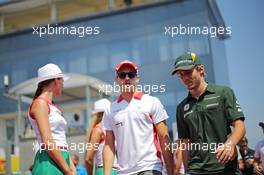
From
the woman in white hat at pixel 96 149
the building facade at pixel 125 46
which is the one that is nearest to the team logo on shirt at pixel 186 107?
the woman in white hat at pixel 96 149

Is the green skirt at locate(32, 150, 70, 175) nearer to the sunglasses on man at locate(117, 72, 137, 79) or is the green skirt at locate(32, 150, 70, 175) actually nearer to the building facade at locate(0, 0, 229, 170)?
the sunglasses on man at locate(117, 72, 137, 79)

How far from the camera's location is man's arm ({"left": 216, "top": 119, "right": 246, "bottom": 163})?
8.39ft

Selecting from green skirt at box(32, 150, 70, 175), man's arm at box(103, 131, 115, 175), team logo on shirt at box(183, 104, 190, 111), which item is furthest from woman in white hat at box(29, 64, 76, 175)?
team logo on shirt at box(183, 104, 190, 111)

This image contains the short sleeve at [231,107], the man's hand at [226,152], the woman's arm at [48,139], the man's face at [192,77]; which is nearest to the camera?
the man's hand at [226,152]

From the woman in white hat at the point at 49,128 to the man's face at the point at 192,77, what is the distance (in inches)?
42.9

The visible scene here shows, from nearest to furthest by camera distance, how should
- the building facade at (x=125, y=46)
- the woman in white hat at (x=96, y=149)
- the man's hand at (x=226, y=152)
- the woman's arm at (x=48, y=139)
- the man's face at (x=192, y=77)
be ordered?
1. the man's hand at (x=226, y=152)
2. the man's face at (x=192, y=77)
3. the woman's arm at (x=48, y=139)
4. the woman in white hat at (x=96, y=149)
5. the building facade at (x=125, y=46)

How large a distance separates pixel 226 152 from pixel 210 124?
0.37 metres

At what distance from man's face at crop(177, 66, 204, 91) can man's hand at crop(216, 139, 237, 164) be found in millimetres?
573

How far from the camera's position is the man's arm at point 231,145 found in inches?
101

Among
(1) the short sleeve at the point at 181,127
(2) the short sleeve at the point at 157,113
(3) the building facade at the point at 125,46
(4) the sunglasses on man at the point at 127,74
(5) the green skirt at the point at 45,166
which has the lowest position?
(5) the green skirt at the point at 45,166

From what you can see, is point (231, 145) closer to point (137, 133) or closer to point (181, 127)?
point (181, 127)

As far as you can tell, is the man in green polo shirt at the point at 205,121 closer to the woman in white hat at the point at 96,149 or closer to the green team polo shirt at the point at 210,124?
the green team polo shirt at the point at 210,124

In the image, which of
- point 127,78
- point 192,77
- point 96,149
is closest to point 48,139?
point 127,78

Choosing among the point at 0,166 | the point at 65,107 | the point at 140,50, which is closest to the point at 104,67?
the point at 140,50
